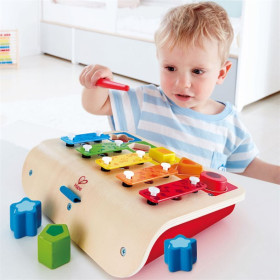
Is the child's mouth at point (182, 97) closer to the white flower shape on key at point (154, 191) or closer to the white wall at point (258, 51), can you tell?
the white flower shape on key at point (154, 191)

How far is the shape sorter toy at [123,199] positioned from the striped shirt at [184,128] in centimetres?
24

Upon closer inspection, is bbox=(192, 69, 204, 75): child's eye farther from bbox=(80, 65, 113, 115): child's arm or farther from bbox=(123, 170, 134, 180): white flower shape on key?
bbox=(123, 170, 134, 180): white flower shape on key

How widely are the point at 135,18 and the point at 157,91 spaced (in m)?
2.39

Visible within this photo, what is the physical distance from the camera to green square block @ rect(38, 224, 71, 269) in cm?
41

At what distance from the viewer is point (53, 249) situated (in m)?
0.41

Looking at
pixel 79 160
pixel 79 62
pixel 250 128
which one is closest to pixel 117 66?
pixel 79 62

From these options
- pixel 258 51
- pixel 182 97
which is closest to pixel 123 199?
pixel 182 97

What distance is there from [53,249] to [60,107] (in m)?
2.12

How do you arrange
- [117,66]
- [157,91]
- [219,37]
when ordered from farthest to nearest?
[117,66]
[157,91]
[219,37]

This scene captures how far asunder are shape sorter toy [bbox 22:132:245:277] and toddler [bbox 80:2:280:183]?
210mm

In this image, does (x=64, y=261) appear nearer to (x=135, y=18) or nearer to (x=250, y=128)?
(x=250, y=128)

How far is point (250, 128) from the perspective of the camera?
7.32 ft

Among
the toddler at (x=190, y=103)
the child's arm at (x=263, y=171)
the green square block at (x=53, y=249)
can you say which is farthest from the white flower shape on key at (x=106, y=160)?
the child's arm at (x=263, y=171)

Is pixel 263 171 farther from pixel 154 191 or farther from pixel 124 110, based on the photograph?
pixel 154 191
